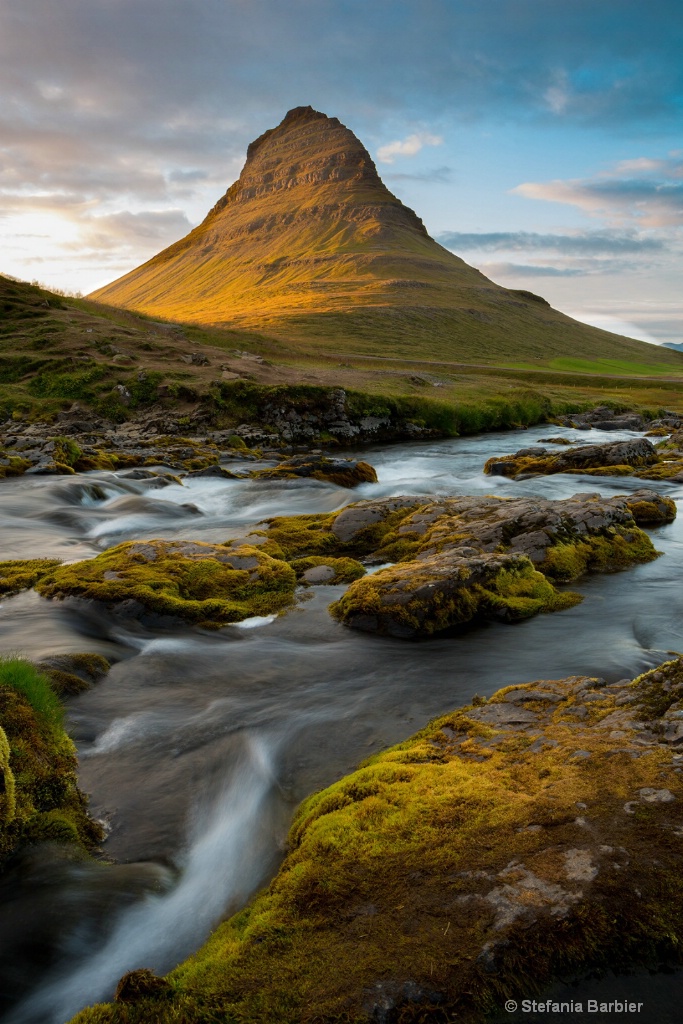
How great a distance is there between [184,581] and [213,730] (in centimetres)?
482

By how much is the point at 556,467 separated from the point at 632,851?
2670 centimetres

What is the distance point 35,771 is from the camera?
6.41 meters

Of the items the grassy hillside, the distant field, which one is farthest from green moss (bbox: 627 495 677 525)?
the distant field

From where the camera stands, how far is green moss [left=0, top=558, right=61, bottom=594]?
13.3m

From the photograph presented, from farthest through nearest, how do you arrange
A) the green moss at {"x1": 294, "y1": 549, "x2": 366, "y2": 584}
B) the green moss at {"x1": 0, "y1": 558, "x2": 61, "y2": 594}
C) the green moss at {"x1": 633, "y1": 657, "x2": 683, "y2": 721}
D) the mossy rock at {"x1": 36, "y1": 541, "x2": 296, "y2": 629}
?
the green moss at {"x1": 294, "y1": 549, "x2": 366, "y2": 584} < the green moss at {"x1": 0, "y1": 558, "x2": 61, "y2": 594} < the mossy rock at {"x1": 36, "y1": 541, "x2": 296, "y2": 629} < the green moss at {"x1": 633, "y1": 657, "x2": 683, "y2": 721}

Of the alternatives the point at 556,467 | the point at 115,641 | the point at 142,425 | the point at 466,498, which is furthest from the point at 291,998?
the point at 142,425

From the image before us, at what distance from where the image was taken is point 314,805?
6.75 m

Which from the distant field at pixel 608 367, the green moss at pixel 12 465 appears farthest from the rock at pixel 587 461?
the distant field at pixel 608 367

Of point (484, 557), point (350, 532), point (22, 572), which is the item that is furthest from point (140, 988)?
point (350, 532)

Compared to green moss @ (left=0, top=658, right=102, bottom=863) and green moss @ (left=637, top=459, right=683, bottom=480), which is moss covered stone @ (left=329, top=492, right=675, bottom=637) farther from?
green moss @ (left=637, top=459, right=683, bottom=480)

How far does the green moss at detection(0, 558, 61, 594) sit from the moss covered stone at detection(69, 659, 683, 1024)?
Result: 30.3 ft

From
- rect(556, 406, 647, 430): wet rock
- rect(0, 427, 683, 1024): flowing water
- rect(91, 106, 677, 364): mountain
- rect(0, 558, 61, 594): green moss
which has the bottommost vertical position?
rect(0, 427, 683, 1024): flowing water

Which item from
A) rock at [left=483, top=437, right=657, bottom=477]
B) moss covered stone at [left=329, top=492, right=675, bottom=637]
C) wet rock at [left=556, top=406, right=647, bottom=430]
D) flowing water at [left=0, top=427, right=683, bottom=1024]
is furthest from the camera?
wet rock at [left=556, top=406, right=647, bottom=430]

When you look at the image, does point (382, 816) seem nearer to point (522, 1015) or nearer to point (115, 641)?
point (522, 1015)
